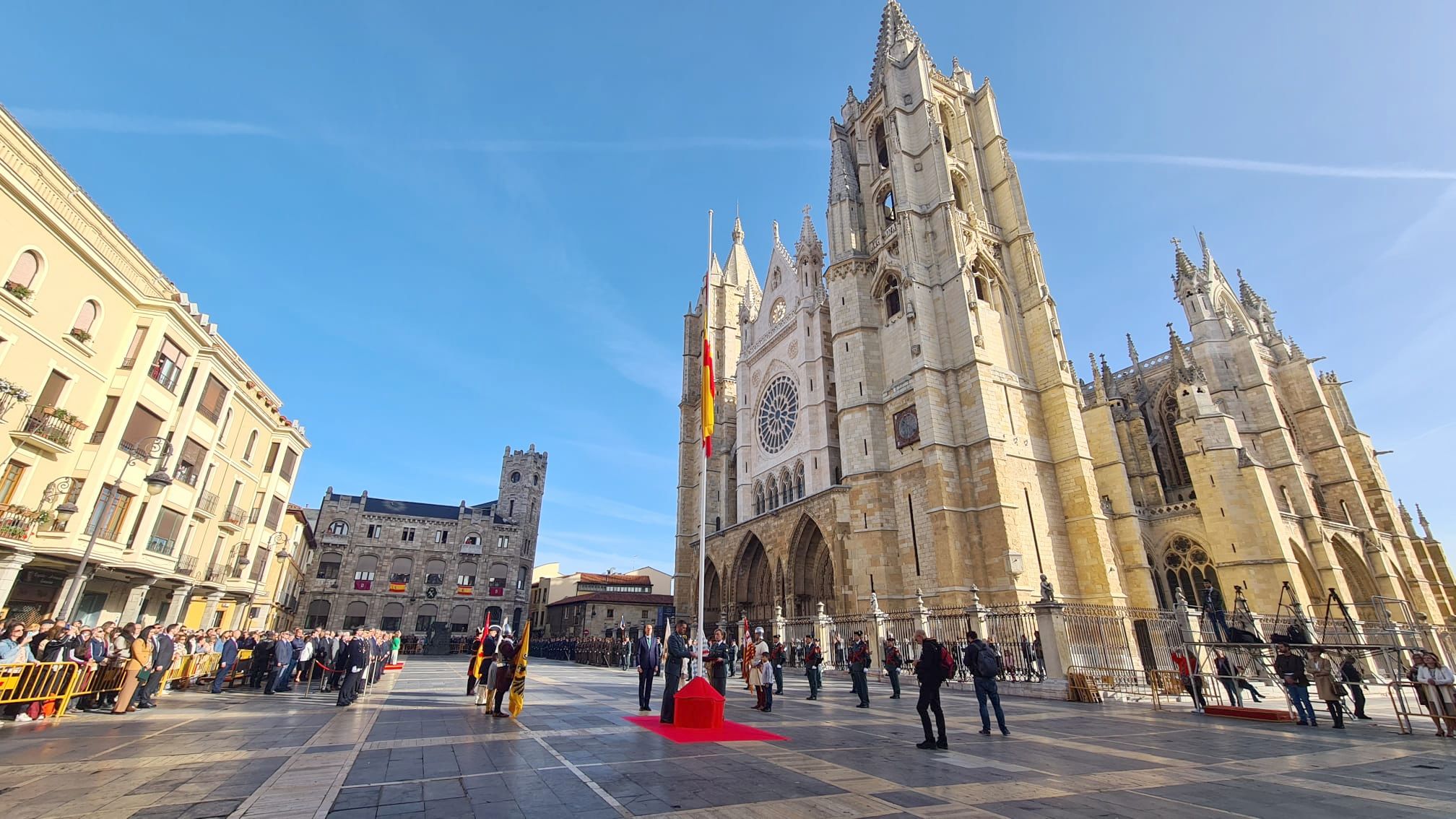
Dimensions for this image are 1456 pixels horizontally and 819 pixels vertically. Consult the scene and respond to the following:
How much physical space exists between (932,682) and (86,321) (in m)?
19.5

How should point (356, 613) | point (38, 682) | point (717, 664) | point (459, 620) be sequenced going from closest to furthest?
point (38, 682) → point (717, 664) → point (356, 613) → point (459, 620)

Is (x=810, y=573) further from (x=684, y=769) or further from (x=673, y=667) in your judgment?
(x=684, y=769)

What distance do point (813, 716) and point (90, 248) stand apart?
18.6m

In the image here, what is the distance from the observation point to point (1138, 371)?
113 feet

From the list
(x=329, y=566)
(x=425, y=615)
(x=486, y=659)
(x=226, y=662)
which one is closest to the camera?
(x=486, y=659)

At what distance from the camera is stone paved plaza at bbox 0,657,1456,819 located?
4297 millimetres

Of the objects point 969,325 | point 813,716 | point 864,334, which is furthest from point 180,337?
point 969,325

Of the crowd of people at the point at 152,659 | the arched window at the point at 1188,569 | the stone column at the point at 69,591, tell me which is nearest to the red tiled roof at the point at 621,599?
the crowd of people at the point at 152,659

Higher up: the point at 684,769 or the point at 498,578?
the point at 498,578

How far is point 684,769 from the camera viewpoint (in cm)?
547

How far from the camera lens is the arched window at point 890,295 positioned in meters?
28.9

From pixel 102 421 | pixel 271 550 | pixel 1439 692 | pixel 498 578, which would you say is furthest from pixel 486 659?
pixel 498 578

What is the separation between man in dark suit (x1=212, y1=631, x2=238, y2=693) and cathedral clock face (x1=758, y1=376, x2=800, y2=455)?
75.5 feet

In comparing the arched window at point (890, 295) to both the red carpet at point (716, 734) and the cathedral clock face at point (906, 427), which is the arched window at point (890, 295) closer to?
the cathedral clock face at point (906, 427)
